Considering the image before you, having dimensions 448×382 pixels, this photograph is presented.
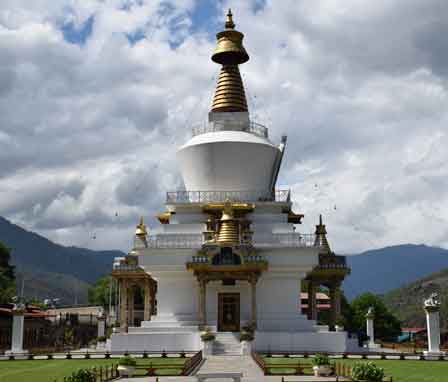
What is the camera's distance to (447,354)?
33.3 m

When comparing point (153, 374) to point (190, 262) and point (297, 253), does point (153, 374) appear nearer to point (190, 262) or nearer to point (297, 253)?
point (190, 262)

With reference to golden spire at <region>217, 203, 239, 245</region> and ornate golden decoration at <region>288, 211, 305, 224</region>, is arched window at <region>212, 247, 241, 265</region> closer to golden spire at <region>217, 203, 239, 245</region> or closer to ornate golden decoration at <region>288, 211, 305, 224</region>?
golden spire at <region>217, 203, 239, 245</region>

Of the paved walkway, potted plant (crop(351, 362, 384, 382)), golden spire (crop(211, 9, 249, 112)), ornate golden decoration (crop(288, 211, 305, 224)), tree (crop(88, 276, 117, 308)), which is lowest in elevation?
the paved walkway

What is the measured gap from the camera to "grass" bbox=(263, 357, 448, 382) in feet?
70.2

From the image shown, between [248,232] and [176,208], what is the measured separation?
195 inches

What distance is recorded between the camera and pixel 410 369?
24797 mm

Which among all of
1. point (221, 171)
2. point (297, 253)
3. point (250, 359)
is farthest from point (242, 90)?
point (250, 359)

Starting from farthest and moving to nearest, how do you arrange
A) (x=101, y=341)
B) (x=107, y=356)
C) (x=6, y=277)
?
1. (x=6, y=277)
2. (x=101, y=341)
3. (x=107, y=356)

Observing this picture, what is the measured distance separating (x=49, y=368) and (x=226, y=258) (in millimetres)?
12316

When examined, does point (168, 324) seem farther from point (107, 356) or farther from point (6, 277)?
point (6, 277)

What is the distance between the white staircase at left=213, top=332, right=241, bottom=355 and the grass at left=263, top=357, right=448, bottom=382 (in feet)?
12.4

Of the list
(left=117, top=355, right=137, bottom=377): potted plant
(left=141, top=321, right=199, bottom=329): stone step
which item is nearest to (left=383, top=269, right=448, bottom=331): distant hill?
(left=141, top=321, right=199, bottom=329): stone step

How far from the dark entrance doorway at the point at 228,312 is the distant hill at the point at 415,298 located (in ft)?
201

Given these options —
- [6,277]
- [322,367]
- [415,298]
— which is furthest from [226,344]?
[415,298]
